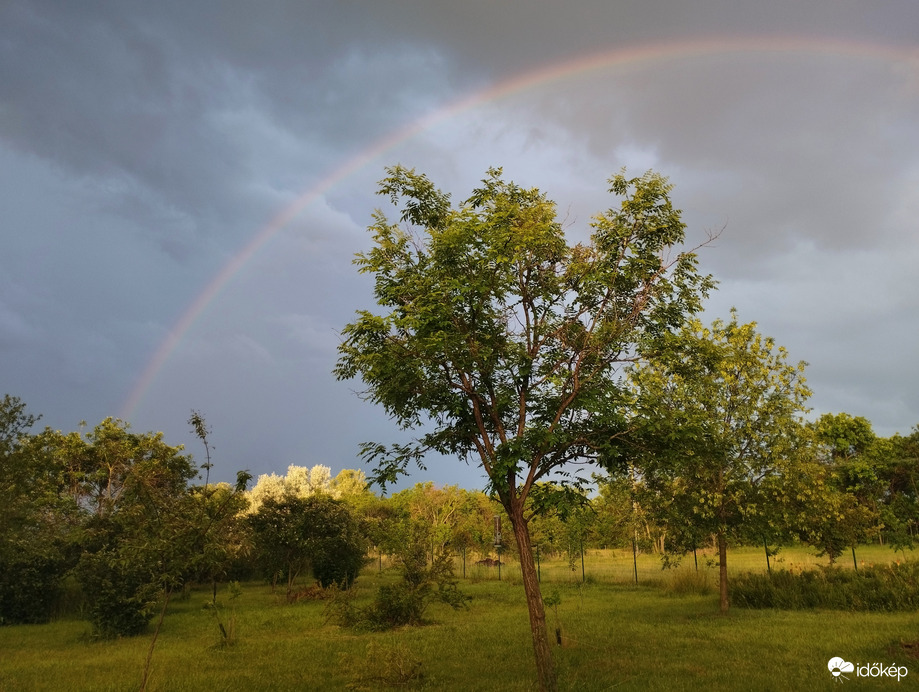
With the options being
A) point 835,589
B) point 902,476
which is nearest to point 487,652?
point 835,589

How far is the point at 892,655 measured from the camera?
11.6 m

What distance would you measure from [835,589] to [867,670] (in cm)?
1084

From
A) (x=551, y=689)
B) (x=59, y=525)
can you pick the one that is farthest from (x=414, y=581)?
(x=59, y=525)

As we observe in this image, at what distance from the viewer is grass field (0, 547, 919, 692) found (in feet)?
37.3

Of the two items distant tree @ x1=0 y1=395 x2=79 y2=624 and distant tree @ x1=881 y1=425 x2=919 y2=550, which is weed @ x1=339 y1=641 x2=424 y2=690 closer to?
distant tree @ x1=0 y1=395 x2=79 y2=624

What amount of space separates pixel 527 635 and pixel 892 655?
8.99 meters

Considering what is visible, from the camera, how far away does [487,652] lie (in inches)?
570

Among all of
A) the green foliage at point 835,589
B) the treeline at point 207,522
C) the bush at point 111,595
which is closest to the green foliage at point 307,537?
the treeline at point 207,522

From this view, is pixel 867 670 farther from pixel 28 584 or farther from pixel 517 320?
pixel 28 584

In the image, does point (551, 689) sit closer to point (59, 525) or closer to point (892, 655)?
point (892, 655)

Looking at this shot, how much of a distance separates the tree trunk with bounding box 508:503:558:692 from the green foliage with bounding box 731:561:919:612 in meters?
14.7

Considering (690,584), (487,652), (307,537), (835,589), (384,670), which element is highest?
(307,537)

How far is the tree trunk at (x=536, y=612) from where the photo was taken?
9805 mm

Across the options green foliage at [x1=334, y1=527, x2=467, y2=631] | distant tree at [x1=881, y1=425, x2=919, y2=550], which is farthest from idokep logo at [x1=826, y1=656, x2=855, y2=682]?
distant tree at [x1=881, y1=425, x2=919, y2=550]
